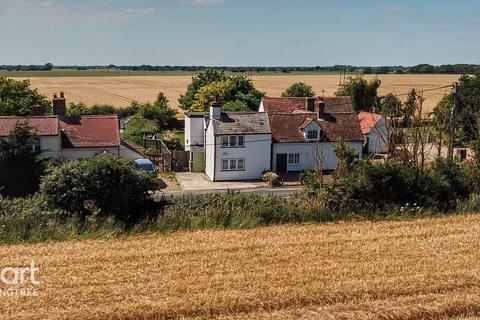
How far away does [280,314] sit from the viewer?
12562mm

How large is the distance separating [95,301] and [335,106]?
46949 millimetres

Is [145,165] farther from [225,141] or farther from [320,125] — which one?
[320,125]

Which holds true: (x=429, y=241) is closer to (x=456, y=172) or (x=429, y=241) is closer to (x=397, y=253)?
(x=397, y=253)

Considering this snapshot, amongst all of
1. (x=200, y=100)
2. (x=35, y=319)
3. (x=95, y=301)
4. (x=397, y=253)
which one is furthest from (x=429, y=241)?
(x=200, y=100)

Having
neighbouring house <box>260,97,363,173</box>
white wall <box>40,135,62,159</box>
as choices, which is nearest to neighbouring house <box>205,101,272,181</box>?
neighbouring house <box>260,97,363,173</box>

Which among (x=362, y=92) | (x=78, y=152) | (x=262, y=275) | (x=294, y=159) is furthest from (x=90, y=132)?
(x=362, y=92)

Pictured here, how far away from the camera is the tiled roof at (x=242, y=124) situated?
45438 millimetres

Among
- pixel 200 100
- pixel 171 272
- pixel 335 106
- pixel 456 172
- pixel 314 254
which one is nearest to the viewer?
pixel 171 272

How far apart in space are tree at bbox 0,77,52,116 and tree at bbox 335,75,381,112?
37779mm

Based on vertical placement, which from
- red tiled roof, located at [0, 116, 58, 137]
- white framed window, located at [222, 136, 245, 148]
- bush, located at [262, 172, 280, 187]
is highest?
red tiled roof, located at [0, 116, 58, 137]

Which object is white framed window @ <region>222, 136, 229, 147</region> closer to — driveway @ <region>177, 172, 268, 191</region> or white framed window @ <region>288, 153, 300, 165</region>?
driveway @ <region>177, 172, 268, 191</region>

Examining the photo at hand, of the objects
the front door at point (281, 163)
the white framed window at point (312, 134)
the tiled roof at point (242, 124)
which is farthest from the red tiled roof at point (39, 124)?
the white framed window at point (312, 134)

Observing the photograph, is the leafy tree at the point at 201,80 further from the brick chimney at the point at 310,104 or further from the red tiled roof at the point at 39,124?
the red tiled roof at the point at 39,124

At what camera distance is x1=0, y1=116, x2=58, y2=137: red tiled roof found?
41.3m
